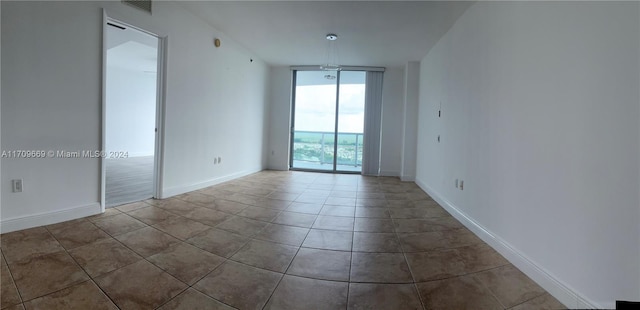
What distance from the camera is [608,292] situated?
1224 millimetres

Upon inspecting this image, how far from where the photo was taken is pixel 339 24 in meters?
3.57

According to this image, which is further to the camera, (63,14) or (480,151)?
(480,151)

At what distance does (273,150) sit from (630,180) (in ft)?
19.2

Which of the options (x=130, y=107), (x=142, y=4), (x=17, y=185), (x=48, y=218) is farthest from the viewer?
(x=130, y=107)

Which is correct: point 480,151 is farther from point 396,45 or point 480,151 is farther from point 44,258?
point 44,258

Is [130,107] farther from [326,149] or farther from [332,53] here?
[332,53]

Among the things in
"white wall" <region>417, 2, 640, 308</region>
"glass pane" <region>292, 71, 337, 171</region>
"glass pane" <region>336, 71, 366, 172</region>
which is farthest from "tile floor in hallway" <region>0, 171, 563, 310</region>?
"glass pane" <region>292, 71, 337, 171</region>

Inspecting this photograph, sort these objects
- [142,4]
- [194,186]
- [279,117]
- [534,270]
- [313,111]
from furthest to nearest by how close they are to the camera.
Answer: [313,111]
[279,117]
[194,186]
[142,4]
[534,270]

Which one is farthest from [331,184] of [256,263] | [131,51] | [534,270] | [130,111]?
[130,111]

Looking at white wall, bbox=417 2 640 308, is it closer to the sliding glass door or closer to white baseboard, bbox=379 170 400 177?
white baseboard, bbox=379 170 400 177

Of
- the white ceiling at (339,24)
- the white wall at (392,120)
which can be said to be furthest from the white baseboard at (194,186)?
the white wall at (392,120)

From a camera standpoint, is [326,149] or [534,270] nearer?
[534,270]

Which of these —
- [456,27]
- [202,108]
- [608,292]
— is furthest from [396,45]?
[608,292]

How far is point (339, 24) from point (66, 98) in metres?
3.22
